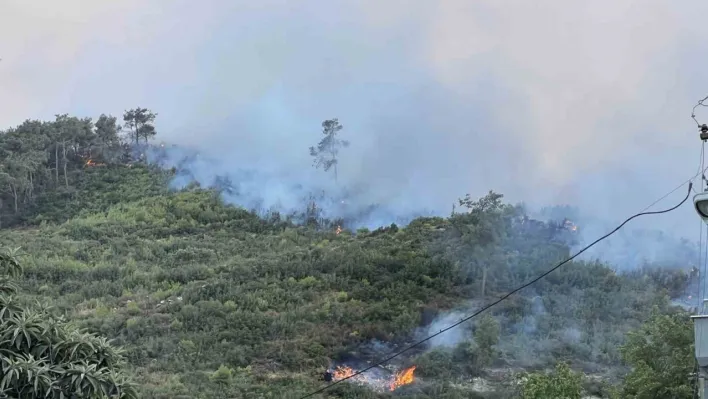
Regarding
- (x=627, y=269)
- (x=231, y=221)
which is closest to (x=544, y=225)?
(x=627, y=269)

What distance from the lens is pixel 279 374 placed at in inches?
973

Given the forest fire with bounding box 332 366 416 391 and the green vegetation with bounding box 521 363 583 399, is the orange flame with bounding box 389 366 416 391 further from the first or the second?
the green vegetation with bounding box 521 363 583 399

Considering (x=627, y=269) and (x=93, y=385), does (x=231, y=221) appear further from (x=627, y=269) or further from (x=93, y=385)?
(x=93, y=385)

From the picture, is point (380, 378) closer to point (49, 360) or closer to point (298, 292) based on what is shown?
point (298, 292)

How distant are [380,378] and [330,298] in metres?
7.05

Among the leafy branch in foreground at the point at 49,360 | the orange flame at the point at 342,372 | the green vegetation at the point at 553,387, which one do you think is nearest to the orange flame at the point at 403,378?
the orange flame at the point at 342,372

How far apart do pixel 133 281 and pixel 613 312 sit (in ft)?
74.5

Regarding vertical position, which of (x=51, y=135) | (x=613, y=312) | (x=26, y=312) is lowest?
(x=26, y=312)

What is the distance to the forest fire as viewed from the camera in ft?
80.9

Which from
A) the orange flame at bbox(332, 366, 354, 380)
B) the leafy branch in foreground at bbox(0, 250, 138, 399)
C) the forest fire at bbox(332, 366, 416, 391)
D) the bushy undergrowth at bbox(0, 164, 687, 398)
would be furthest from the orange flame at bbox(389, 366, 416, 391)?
the leafy branch in foreground at bbox(0, 250, 138, 399)

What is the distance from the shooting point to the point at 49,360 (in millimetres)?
6863

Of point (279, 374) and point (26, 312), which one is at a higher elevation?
point (279, 374)

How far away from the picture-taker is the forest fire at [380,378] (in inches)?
971

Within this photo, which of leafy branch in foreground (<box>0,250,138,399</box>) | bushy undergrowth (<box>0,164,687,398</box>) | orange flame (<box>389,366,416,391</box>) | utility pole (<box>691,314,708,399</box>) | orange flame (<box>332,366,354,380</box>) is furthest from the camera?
bushy undergrowth (<box>0,164,687,398</box>)
